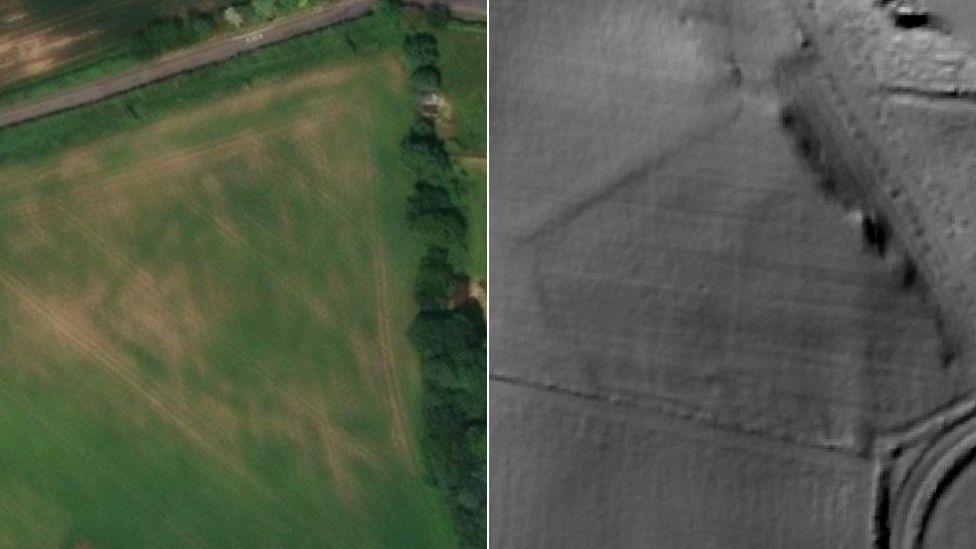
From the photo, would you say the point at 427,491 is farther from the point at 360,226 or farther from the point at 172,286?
the point at 172,286

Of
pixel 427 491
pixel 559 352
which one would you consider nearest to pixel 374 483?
pixel 427 491

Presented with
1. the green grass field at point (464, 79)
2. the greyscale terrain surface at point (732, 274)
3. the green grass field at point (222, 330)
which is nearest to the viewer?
the greyscale terrain surface at point (732, 274)

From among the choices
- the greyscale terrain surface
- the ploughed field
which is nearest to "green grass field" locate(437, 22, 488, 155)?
the ploughed field

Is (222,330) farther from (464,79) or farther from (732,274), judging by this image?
(732,274)

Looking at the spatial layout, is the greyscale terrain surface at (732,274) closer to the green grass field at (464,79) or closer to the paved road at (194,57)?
the green grass field at (464,79)

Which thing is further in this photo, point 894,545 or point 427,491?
point 427,491

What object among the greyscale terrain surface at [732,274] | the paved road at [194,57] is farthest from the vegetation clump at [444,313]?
the greyscale terrain surface at [732,274]

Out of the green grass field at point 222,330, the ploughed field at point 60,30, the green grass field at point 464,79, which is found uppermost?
the ploughed field at point 60,30

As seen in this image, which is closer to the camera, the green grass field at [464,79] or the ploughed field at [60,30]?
the green grass field at [464,79]
